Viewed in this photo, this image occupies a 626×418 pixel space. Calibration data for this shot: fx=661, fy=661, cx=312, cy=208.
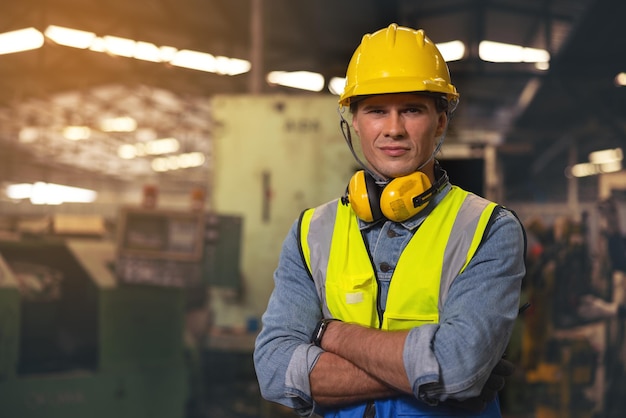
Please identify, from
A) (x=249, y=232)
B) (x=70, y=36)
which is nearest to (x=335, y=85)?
(x=70, y=36)

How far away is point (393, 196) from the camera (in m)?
1.18

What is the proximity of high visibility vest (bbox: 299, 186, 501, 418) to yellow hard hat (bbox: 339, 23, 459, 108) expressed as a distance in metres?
0.21

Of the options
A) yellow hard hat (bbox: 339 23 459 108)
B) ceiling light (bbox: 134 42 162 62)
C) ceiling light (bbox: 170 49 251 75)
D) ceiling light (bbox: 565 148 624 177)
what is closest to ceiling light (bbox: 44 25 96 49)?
ceiling light (bbox: 134 42 162 62)

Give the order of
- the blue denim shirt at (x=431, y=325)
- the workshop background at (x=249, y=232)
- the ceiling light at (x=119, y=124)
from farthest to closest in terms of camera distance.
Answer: the ceiling light at (x=119, y=124), the workshop background at (x=249, y=232), the blue denim shirt at (x=431, y=325)

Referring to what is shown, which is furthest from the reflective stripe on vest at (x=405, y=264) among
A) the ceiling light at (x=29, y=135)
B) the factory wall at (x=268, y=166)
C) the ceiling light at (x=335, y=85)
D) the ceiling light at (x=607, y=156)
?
the ceiling light at (x=29, y=135)

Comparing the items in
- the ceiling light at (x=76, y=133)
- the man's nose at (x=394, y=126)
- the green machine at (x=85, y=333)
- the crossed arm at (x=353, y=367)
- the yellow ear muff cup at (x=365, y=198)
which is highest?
the ceiling light at (x=76, y=133)

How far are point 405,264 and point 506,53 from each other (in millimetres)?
6114

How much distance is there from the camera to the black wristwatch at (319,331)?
1181mm

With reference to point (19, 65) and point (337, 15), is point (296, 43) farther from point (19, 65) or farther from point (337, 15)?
point (19, 65)

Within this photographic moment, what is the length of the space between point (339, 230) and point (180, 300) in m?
2.99

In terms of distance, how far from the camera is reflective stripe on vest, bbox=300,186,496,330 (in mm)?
1150

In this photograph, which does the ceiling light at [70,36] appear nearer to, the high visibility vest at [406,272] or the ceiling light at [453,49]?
the ceiling light at [453,49]

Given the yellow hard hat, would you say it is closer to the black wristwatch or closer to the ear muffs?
the ear muffs

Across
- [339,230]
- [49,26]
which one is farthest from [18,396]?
[49,26]
